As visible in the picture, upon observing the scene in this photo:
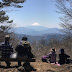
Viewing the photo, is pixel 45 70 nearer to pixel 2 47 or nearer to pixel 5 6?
pixel 2 47

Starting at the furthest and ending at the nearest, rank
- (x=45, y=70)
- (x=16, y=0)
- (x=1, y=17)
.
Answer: (x=1, y=17), (x=16, y=0), (x=45, y=70)

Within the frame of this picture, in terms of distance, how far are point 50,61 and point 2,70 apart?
3.73 m

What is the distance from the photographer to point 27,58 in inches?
208

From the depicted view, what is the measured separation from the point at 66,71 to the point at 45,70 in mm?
863

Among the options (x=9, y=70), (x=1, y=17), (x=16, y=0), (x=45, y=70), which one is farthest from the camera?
(x=1, y=17)

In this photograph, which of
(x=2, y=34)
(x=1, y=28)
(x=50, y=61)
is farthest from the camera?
(x=2, y=34)

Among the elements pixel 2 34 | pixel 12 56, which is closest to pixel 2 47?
pixel 12 56

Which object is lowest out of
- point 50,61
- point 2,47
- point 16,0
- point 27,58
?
point 50,61

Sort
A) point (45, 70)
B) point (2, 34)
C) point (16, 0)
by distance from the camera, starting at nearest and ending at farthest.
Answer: point (45, 70) → point (16, 0) → point (2, 34)

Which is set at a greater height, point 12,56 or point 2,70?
point 12,56

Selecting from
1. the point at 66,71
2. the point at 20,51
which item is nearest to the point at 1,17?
the point at 20,51

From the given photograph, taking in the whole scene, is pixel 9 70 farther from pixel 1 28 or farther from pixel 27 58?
pixel 1 28

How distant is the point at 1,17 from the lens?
430 inches

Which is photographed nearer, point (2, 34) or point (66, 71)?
point (66, 71)
